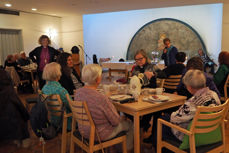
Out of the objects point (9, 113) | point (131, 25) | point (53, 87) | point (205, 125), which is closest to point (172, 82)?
point (205, 125)

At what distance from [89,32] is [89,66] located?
8789 mm

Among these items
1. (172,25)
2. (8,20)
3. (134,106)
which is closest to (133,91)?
(134,106)

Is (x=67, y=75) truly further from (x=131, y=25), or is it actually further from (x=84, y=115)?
(x=131, y=25)

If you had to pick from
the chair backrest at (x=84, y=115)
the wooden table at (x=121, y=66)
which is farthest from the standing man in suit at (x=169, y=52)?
the chair backrest at (x=84, y=115)

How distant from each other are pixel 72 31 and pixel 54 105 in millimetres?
7976

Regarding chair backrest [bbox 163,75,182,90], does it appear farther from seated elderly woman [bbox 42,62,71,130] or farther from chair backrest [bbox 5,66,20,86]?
chair backrest [bbox 5,66,20,86]

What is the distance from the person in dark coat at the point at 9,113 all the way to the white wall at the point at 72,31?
7117 mm

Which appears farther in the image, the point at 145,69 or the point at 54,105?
the point at 145,69

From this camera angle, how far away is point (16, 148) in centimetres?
273

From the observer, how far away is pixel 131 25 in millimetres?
9406

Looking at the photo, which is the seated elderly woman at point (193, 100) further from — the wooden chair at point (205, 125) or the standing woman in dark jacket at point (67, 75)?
the standing woman in dark jacket at point (67, 75)

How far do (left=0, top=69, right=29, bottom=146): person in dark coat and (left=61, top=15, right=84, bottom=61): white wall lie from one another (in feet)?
23.3

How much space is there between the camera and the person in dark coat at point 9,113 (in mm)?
2559

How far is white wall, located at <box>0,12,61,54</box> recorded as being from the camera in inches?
311
